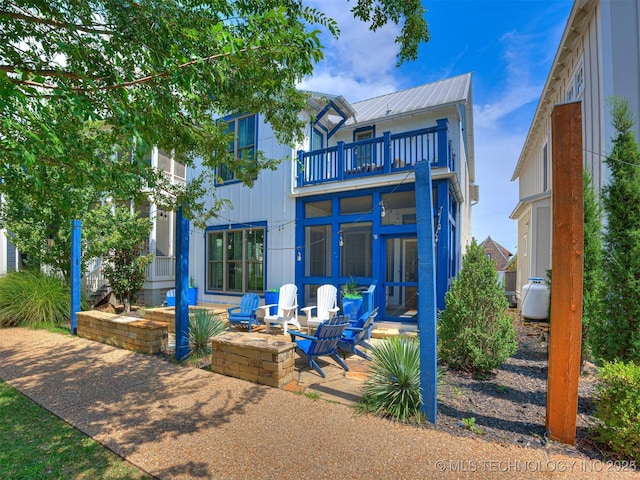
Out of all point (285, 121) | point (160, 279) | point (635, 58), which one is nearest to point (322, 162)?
point (285, 121)

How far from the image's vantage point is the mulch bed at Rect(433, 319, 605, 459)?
298cm

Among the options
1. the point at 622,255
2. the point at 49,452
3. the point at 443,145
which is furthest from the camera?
the point at 443,145

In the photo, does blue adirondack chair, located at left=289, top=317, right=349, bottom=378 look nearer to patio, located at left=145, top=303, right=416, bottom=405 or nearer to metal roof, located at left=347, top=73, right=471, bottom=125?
patio, located at left=145, top=303, right=416, bottom=405

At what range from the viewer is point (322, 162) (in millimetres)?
8625

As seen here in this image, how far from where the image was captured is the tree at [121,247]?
9531 millimetres

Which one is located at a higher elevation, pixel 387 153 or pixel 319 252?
pixel 387 153

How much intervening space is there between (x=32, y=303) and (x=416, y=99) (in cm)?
1197

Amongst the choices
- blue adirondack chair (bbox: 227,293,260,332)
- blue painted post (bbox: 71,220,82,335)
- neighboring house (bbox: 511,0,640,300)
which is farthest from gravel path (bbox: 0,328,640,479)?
neighboring house (bbox: 511,0,640,300)

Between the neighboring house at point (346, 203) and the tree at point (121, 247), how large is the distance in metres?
1.64

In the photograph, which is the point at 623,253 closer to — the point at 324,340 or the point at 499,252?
the point at 324,340

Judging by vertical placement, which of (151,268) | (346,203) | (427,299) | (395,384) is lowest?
(395,384)

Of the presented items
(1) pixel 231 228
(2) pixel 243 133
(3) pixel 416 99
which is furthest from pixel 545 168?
(1) pixel 231 228

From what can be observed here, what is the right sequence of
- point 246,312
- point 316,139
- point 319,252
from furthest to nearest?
1. point 319,252
2. point 316,139
3. point 246,312

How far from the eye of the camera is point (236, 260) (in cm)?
1006
